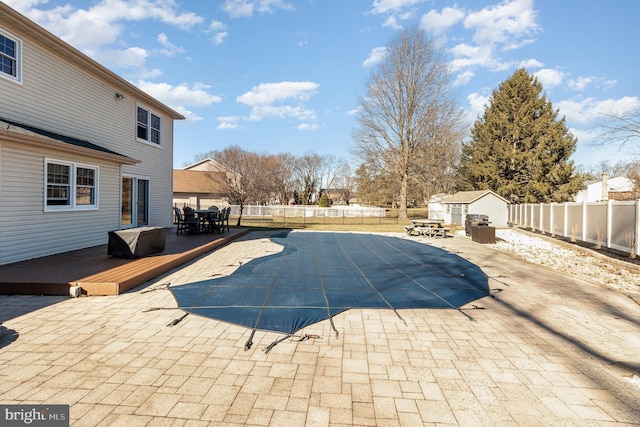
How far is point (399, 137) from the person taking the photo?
85.8 feet

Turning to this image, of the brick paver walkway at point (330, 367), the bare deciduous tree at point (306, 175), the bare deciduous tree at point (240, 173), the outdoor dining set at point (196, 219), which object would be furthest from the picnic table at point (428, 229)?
the bare deciduous tree at point (306, 175)

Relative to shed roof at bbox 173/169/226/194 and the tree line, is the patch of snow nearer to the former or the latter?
the tree line

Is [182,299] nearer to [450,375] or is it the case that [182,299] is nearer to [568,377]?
[450,375]

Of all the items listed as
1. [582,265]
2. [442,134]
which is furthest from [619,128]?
[442,134]

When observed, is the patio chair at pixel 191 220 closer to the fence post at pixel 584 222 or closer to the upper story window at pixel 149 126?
the upper story window at pixel 149 126

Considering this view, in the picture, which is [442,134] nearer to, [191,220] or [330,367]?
[191,220]

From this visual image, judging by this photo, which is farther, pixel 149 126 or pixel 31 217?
pixel 149 126

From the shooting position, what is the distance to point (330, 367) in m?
2.71

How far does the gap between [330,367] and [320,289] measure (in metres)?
2.36

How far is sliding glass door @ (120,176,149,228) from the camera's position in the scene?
1061 cm

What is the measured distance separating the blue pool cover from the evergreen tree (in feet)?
75.1

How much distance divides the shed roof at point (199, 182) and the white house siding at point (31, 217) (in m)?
22.1

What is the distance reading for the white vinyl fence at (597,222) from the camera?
353 inches

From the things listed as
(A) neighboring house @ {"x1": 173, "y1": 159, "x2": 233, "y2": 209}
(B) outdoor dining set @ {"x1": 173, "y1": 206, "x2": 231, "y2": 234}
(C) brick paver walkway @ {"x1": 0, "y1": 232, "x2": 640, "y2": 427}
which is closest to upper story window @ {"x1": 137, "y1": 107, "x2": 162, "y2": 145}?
(B) outdoor dining set @ {"x1": 173, "y1": 206, "x2": 231, "y2": 234}
